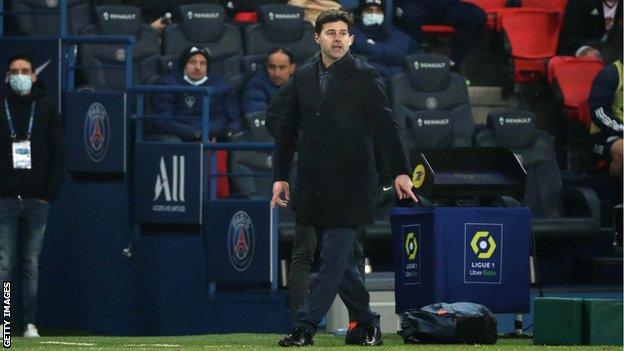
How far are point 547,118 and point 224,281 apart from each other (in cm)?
462

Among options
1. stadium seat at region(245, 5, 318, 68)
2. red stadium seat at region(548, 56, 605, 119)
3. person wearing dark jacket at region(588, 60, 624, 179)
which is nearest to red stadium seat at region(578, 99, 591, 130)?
red stadium seat at region(548, 56, 605, 119)

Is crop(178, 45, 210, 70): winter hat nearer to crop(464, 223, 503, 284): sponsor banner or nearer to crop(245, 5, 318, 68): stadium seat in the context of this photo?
crop(245, 5, 318, 68): stadium seat

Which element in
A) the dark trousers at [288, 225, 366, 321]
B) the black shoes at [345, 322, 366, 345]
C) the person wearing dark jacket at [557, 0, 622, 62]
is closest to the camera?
the black shoes at [345, 322, 366, 345]

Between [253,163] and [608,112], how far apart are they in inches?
131

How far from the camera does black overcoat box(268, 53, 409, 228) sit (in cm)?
993

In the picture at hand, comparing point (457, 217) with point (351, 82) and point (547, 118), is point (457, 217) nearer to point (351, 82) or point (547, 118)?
point (351, 82)

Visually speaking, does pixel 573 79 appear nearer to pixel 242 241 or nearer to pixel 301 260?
pixel 242 241

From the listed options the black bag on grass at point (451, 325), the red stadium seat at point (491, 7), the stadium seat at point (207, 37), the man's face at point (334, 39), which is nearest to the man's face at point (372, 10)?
the red stadium seat at point (491, 7)

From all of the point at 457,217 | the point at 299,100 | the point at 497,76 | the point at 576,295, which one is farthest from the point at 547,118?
the point at 299,100

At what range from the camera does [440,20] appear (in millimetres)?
17469

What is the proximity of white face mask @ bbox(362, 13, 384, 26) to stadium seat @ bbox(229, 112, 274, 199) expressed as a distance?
7.37 feet

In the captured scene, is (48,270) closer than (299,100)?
No

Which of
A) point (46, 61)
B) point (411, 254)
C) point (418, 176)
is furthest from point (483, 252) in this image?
point (46, 61)

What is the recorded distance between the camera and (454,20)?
17.2m
